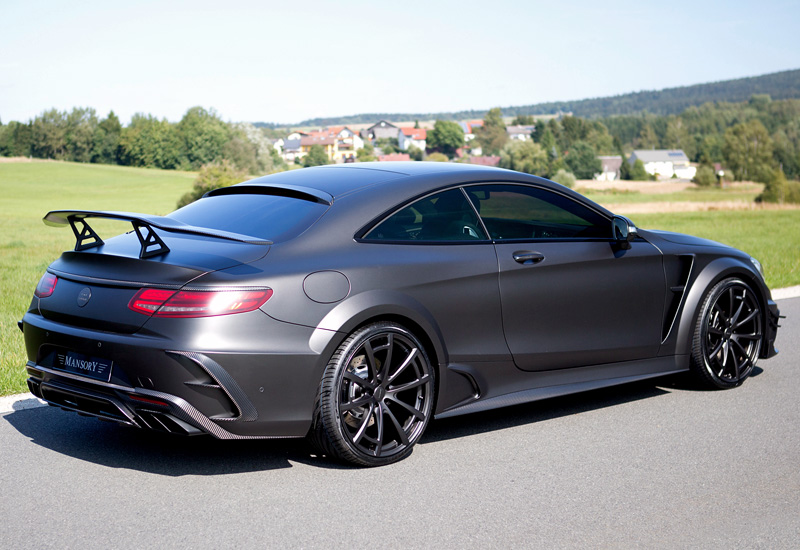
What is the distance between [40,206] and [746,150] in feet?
377

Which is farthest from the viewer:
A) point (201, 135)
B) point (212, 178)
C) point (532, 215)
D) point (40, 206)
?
point (201, 135)

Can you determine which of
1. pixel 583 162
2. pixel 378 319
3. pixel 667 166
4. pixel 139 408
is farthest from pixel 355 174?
pixel 667 166

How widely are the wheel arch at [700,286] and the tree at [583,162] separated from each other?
13928 centimetres

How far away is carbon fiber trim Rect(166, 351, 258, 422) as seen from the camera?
3953 millimetres

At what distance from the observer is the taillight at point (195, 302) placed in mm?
4016

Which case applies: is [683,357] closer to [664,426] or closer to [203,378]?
[664,426]

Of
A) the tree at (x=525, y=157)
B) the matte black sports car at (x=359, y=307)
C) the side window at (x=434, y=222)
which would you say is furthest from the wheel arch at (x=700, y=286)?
the tree at (x=525, y=157)

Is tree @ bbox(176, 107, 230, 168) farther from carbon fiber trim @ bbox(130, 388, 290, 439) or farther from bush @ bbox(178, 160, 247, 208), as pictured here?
carbon fiber trim @ bbox(130, 388, 290, 439)

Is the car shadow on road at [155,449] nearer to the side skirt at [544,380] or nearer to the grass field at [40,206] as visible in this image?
the side skirt at [544,380]

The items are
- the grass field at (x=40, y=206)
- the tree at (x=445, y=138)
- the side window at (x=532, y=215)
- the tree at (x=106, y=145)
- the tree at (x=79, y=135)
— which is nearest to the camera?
the side window at (x=532, y=215)

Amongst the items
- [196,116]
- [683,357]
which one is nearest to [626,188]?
[196,116]

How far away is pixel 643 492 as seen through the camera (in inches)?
164

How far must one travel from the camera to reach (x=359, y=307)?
14.2 feet

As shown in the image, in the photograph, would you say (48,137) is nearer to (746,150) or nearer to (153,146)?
(153,146)
